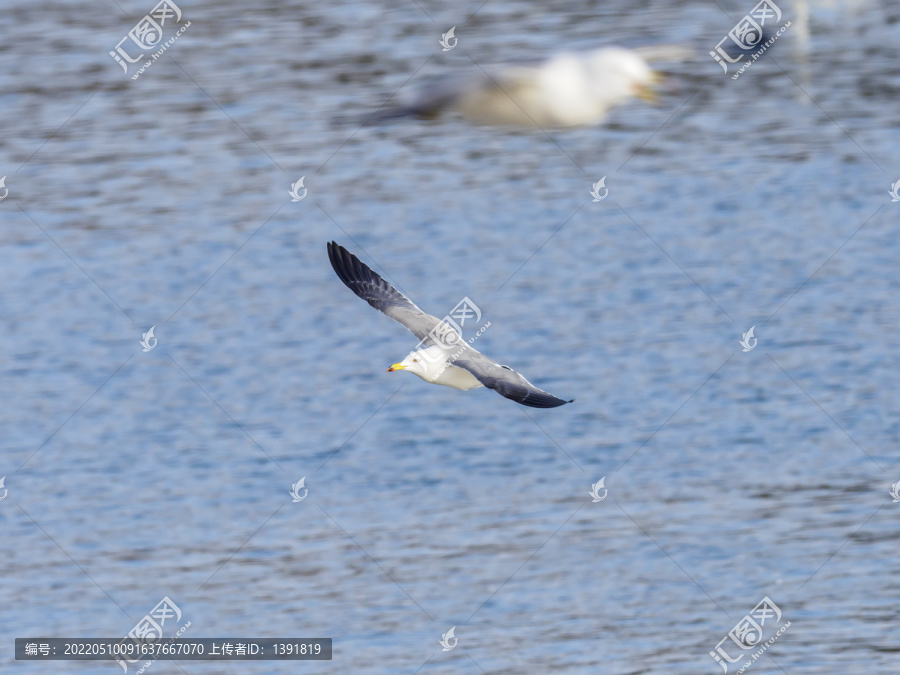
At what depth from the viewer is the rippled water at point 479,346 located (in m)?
10.4

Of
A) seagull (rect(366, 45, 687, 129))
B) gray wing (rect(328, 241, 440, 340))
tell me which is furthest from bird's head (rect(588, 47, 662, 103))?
gray wing (rect(328, 241, 440, 340))

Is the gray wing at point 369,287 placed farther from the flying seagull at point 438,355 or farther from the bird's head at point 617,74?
the bird's head at point 617,74

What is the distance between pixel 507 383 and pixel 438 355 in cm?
104

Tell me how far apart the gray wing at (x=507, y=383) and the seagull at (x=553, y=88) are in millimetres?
6637

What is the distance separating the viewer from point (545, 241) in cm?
1523

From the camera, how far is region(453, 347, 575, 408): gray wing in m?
9.32

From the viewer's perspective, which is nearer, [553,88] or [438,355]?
[438,355]

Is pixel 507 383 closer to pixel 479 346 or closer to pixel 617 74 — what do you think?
pixel 479 346

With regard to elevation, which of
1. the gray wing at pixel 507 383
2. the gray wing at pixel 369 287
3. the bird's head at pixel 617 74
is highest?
the bird's head at pixel 617 74

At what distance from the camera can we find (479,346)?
13.4m

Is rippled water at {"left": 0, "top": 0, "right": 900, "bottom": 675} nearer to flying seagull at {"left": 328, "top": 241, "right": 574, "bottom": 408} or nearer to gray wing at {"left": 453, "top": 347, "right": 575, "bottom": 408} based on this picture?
flying seagull at {"left": 328, "top": 241, "right": 574, "bottom": 408}

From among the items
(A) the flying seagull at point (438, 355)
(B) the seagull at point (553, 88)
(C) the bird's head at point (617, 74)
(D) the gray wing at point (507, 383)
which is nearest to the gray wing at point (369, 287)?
(A) the flying seagull at point (438, 355)

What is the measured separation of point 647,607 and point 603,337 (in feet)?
12.6

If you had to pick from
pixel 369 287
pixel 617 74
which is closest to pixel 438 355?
pixel 369 287
